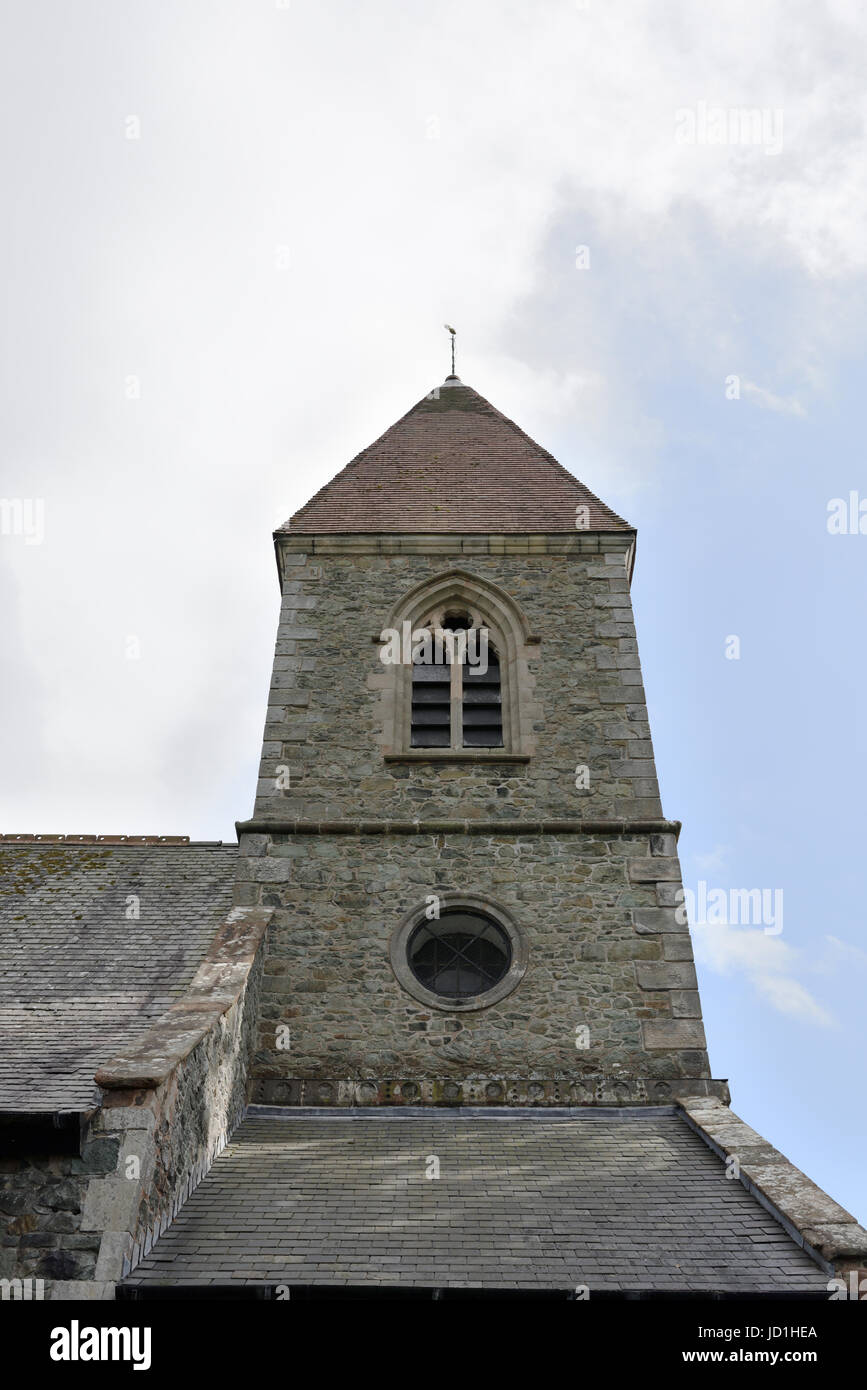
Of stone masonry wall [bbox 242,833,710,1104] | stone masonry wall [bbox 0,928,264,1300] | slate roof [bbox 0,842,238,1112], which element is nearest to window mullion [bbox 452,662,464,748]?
stone masonry wall [bbox 242,833,710,1104]

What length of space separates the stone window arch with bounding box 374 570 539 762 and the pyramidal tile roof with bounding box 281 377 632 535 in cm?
113

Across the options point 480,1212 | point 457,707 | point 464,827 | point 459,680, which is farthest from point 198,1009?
point 459,680

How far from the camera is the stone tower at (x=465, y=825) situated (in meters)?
9.35

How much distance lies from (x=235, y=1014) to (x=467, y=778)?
149 inches

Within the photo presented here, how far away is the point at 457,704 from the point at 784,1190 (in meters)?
6.33

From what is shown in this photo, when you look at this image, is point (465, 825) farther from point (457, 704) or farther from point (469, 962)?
point (457, 704)

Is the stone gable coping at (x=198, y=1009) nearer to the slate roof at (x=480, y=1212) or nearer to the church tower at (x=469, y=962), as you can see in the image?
the church tower at (x=469, y=962)

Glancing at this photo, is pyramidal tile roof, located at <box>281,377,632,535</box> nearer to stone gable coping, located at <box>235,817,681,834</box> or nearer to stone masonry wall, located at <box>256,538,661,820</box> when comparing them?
stone masonry wall, located at <box>256,538,661,820</box>

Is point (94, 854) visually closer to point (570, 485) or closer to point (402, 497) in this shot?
point (402, 497)

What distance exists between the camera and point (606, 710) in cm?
1192

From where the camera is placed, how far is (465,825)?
35.4ft

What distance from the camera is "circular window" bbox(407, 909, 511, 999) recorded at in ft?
32.8

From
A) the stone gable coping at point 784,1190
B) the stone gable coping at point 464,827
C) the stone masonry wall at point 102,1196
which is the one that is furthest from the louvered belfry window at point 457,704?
the stone masonry wall at point 102,1196

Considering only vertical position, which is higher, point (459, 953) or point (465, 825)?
point (465, 825)
